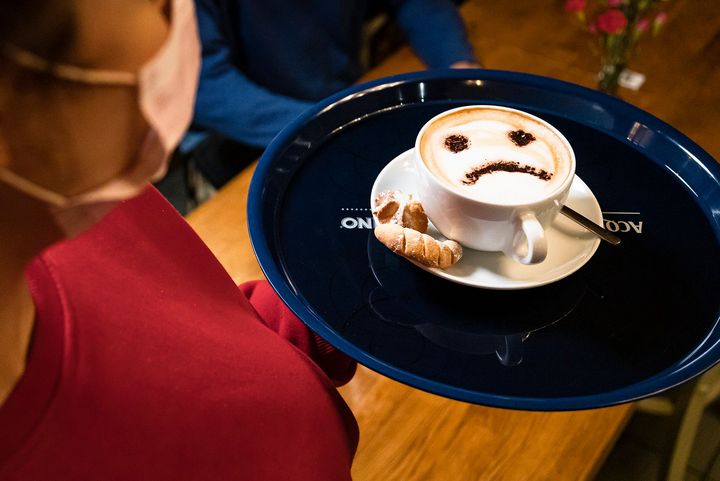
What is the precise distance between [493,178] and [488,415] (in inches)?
12.9

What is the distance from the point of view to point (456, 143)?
708mm

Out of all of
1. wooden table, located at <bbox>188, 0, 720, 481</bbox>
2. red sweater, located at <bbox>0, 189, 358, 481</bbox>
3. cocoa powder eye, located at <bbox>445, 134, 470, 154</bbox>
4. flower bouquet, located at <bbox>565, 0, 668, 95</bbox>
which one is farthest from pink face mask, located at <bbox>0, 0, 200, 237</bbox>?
flower bouquet, located at <bbox>565, 0, 668, 95</bbox>

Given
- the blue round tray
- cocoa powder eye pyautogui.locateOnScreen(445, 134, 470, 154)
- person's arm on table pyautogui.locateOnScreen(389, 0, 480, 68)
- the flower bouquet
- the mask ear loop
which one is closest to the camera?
the mask ear loop

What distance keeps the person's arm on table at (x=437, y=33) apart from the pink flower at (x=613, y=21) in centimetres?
28

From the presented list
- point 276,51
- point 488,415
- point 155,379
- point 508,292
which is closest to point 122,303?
point 155,379

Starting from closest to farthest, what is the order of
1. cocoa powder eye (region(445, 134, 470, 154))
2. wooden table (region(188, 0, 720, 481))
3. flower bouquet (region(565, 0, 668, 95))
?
cocoa powder eye (region(445, 134, 470, 154)) → wooden table (region(188, 0, 720, 481)) → flower bouquet (region(565, 0, 668, 95))

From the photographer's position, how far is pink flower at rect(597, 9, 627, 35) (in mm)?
1111

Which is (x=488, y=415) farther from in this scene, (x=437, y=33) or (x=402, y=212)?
(x=437, y=33)

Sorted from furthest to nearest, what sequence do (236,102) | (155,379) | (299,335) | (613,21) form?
1. (236,102)
2. (613,21)
3. (299,335)
4. (155,379)

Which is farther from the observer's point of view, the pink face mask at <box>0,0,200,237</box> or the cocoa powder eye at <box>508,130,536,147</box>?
the cocoa powder eye at <box>508,130,536,147</box>

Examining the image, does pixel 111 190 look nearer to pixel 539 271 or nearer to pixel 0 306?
pixel 0 306

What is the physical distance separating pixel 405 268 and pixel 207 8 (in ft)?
2.92

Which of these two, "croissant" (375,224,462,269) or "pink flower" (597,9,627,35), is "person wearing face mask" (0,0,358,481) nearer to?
"croissant" (375,224,462,269)

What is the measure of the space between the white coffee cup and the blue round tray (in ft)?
0.21
